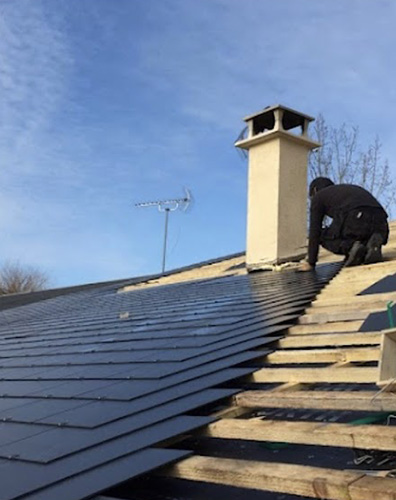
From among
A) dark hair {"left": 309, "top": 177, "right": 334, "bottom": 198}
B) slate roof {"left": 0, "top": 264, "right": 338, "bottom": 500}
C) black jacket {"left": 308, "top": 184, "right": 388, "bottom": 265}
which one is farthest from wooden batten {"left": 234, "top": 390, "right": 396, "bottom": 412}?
dark hair {"left": 309, "top": 177, "right": 334, "bottom": 198}

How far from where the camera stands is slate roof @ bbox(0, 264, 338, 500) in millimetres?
1937

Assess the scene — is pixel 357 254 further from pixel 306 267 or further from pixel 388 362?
pixel 388 362

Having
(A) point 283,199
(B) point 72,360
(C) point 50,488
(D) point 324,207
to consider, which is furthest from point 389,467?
(A) point 283,199

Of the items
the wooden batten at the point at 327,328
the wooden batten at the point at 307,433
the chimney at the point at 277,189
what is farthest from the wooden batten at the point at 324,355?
the chimney at the point at 277,189

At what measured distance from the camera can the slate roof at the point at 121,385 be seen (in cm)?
194

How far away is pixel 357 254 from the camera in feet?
19.8

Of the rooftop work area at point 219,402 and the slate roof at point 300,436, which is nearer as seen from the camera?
the slate roof at point 300,436

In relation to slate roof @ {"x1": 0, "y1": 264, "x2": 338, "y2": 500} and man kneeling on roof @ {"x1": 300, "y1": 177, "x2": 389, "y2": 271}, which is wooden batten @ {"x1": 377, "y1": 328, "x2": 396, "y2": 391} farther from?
man kneeling on roof @ {"x1": 300, "y1": 177, "x2": 389, "y2": 271}

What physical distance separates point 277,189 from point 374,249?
2.79 m

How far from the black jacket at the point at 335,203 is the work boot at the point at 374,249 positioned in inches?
12.3

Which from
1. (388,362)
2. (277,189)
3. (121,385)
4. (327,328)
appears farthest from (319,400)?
(277,189)

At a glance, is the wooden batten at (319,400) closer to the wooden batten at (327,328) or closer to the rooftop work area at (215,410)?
the rooftop work area at (215,410)

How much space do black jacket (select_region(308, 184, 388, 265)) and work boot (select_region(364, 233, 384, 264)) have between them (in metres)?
0.31

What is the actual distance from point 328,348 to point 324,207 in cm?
368
